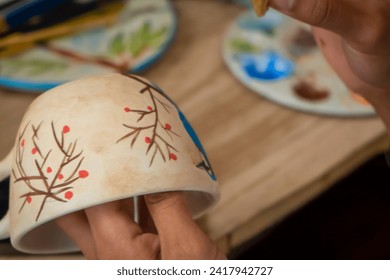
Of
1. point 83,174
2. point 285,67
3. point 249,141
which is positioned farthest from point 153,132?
point 285,67

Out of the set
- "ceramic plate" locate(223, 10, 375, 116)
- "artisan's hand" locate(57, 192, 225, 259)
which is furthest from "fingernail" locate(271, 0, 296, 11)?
"ceramic plate" locate(223, 10, 375, 116)

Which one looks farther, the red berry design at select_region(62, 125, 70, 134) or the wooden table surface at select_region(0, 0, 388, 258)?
the wooden table surface at select_region(0, 0, 388, 258)

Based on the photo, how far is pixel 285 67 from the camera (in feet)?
2.00

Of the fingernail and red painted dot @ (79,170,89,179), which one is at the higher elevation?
the fingernail

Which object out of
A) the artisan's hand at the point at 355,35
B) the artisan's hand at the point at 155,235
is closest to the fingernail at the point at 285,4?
the artisan's hand at the point at 355,35

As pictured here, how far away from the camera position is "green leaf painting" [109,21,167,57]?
62 cm

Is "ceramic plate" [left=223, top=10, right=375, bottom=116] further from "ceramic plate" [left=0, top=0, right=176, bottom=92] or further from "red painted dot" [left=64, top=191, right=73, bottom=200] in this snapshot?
"red painted dot" [left=64, top=191, right=73, bottom=200]

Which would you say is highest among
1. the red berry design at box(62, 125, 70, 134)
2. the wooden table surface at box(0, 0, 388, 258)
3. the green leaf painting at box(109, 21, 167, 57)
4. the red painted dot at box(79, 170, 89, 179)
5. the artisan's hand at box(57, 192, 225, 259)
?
the red berry design at box(62, 125, 70, 134)

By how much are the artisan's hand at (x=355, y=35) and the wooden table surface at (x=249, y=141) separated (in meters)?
0.09

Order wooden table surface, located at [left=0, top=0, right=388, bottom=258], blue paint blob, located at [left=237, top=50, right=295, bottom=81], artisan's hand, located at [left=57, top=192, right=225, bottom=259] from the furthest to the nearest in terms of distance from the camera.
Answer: blue paint blob, located at [left=237, top=50, right=295, bottom=81], wooden table surface, located at [left=0, top=0, right=388, bottom=258], artisan's hand, located at [left=57, top=192, right=225, bottom=259]

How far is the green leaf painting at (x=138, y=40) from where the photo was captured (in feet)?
2.03

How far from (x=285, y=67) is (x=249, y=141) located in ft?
0.41

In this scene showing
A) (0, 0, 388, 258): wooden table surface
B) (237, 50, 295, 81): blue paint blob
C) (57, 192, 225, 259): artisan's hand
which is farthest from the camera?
(237, 50, 295, 81): blue paint blob
